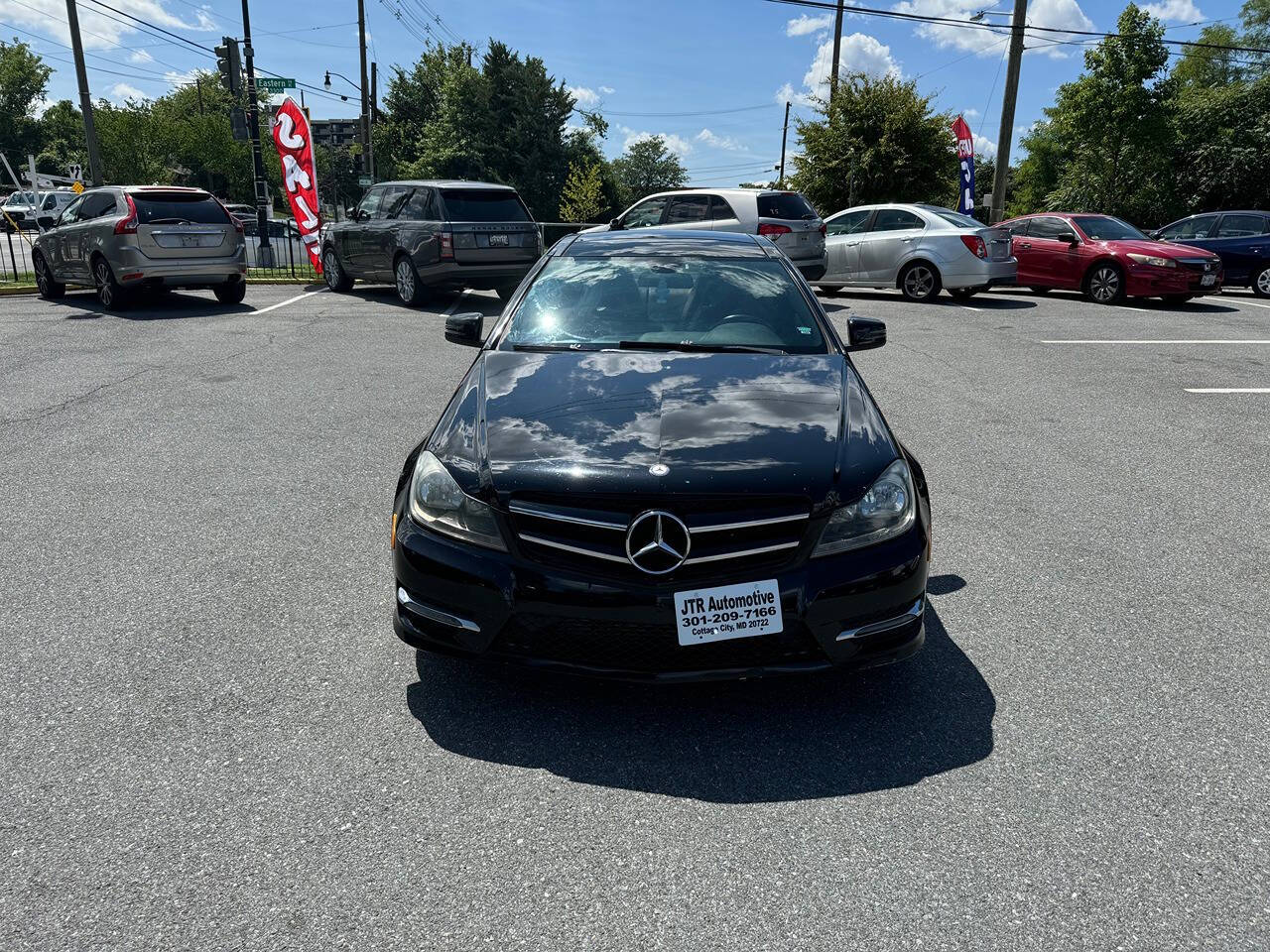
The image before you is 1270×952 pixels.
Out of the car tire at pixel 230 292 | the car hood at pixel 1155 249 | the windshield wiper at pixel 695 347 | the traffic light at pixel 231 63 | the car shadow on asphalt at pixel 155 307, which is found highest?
the traffic light at pixel 231 63

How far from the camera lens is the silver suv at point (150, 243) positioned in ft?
44.1

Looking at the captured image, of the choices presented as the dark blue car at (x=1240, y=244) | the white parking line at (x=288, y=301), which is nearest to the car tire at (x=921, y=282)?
the dark blue car at (x=1240, y=244)

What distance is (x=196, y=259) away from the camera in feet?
45.5

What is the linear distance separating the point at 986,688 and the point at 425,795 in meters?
1.94

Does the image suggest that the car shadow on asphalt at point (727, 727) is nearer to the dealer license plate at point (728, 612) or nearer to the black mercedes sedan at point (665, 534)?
the black mercedes sedan at point (665, 534)

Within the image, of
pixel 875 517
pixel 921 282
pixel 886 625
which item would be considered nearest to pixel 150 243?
pixel 921 282

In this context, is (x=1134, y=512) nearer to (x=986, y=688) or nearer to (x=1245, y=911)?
(x=986, y=688)

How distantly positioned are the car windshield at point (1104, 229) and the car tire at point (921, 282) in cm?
291

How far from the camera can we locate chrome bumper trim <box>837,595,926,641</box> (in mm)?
3028

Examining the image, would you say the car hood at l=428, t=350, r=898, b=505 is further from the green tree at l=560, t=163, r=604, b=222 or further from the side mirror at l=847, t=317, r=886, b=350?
the green tree at l=560, t=163, r=604, b=222

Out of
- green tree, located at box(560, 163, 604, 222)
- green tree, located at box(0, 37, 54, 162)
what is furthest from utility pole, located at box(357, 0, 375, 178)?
green tree, located at box(0, 37, 54, 162)

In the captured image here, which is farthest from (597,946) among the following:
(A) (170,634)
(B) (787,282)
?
(B) (787,282)

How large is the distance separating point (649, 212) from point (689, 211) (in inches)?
36.7

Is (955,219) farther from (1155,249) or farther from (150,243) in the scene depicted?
(150,243)
